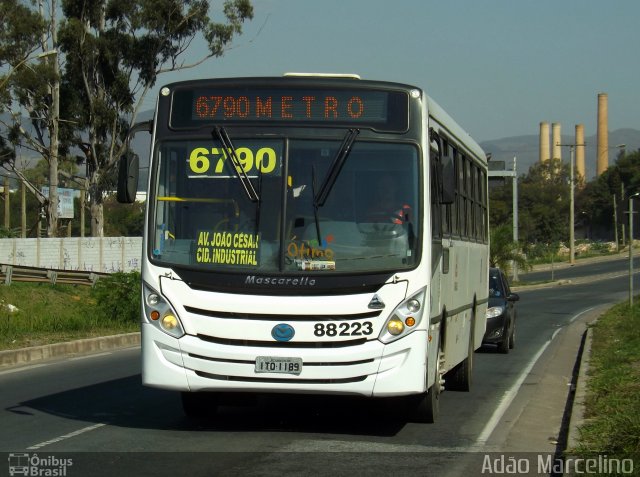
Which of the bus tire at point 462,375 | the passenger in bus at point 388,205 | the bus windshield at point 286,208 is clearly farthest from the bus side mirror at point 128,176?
the bus tire at point 462,375

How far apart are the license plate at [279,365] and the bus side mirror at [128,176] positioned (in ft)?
5.86

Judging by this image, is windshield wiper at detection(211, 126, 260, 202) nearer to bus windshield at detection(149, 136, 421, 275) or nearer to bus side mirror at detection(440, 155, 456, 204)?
bus windshield at detection(149, 136, 421, 275)

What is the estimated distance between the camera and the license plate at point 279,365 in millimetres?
8781

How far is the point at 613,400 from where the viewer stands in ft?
37.5

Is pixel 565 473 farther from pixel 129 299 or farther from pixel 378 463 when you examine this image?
pixel 129 299

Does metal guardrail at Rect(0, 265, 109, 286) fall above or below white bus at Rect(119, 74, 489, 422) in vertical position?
below

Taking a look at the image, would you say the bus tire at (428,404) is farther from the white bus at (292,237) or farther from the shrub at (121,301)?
the shrub at (121,301)

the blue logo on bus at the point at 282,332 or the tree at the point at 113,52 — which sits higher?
the tree at the point at 113,52

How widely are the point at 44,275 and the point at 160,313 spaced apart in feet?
110

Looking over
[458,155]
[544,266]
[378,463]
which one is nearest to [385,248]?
[378,463]

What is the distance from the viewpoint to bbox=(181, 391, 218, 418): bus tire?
10312mm

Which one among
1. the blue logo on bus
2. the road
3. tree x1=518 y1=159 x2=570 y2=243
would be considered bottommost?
the road

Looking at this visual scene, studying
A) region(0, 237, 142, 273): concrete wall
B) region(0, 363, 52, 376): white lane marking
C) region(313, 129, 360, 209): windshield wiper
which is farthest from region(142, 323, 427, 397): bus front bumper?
region(0, 237, 142, 273): concrete wall
